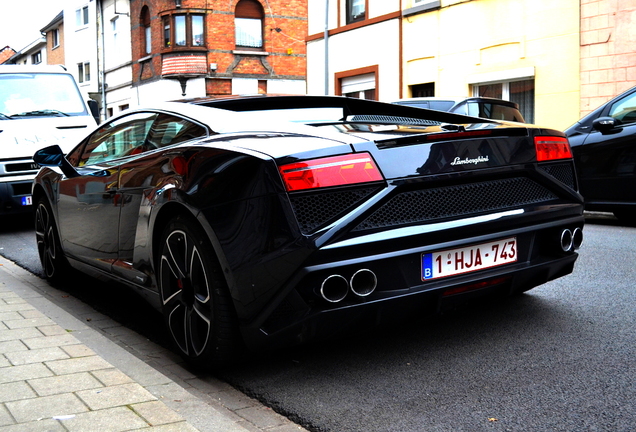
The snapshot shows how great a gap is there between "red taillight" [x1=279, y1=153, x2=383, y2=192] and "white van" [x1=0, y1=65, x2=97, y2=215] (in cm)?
771

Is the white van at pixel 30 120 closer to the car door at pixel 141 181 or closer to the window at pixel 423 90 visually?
the car door at pixel 141 181

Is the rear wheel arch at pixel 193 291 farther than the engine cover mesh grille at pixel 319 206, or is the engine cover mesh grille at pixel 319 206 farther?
the rear wheel arch at pixel 193 291

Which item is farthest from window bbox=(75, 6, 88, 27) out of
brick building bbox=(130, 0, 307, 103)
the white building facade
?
the white building facade

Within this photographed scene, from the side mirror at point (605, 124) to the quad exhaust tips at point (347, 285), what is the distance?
21.5 feet

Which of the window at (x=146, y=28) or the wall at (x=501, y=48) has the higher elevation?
the window at (x=146, y=28)

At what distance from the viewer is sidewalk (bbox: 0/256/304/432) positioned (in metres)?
2.98

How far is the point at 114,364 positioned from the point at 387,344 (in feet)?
4.65

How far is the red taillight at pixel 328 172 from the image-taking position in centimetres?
329

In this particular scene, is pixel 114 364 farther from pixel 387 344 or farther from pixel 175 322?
pixel 387 344

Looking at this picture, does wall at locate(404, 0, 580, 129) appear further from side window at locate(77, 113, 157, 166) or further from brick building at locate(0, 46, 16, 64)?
brick building at locate(0, 46, 16, 64)

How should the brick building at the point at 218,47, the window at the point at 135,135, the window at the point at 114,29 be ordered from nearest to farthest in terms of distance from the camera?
1. the window at the point at 135,135
2. the brick building at the point at 218,47
3. the window at the point at 114,29

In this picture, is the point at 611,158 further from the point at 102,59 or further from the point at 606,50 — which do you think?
the point at 102,59

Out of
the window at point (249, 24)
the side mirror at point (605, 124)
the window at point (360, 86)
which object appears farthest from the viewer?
the window at point (249, 24)

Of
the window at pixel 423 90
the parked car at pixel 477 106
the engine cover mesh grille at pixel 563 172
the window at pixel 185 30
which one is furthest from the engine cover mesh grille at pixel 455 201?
the window at pixel 185 30
